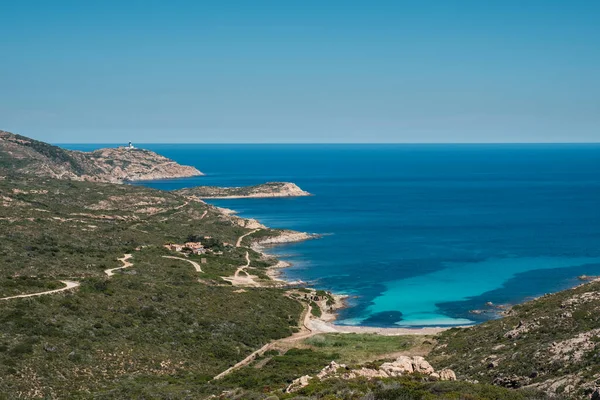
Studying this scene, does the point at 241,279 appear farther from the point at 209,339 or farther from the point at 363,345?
the point at 363,345

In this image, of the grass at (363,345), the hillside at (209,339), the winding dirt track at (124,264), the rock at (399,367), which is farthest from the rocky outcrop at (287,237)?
the rock at (399,367)

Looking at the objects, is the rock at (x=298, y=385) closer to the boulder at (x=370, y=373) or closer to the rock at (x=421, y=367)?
the boulder at (x=370, y=373)

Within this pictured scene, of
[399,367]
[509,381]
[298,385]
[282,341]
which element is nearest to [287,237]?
[282,341]

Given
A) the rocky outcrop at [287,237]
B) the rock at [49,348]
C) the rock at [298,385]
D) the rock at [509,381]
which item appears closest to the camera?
the rock at [298,385]

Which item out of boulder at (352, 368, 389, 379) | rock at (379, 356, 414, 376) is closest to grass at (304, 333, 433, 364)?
rock at (379, 356, 414, 376)

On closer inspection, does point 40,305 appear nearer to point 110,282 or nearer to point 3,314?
point 3,314

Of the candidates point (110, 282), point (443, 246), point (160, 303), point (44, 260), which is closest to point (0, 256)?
point (44, 260)
